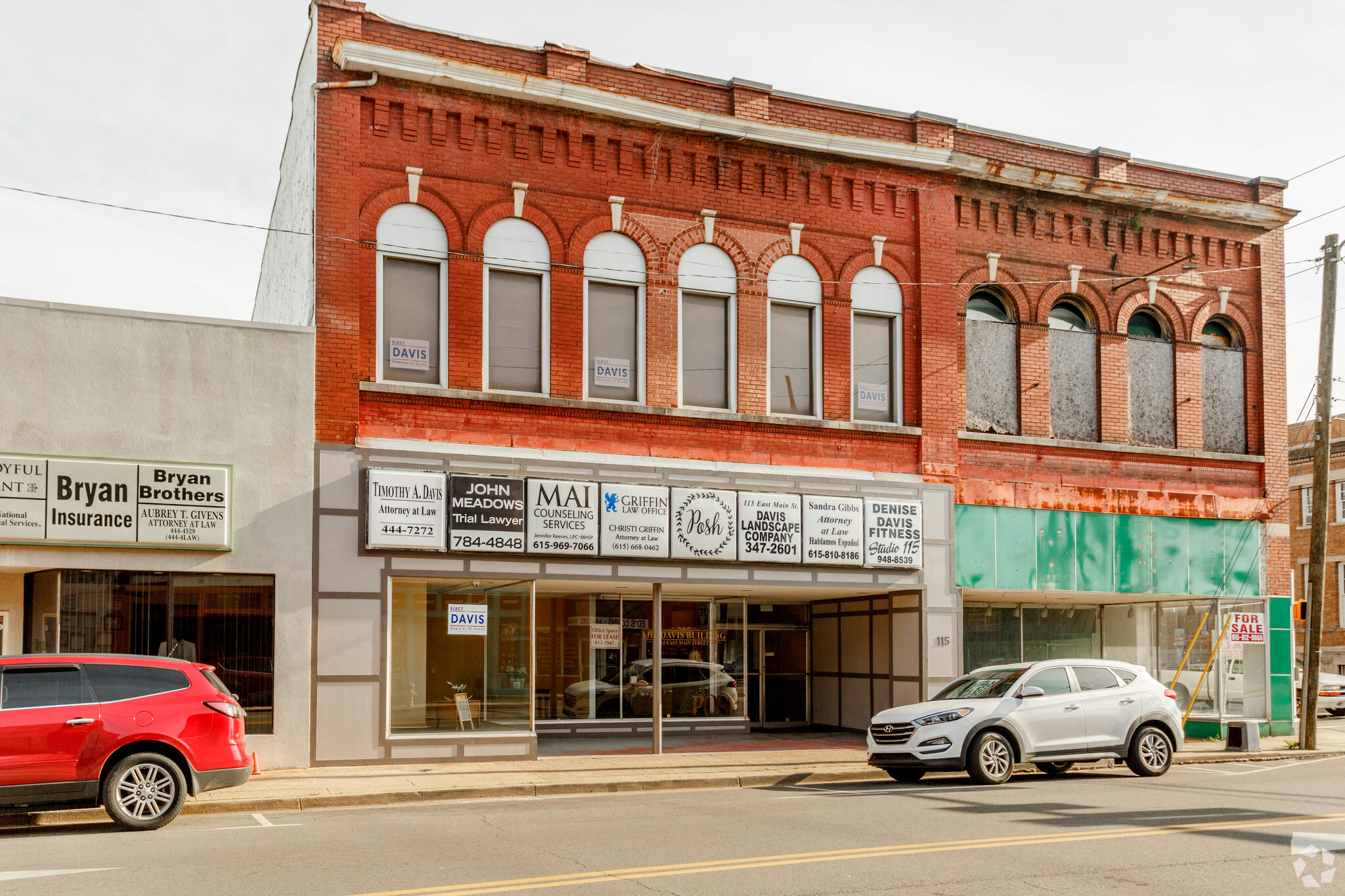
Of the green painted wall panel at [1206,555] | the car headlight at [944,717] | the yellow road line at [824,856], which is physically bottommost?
the yellow road line at [824,856]

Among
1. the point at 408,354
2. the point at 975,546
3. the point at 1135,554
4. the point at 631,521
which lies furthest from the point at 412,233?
the point at 1135,554

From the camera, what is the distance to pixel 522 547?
17.1 meters

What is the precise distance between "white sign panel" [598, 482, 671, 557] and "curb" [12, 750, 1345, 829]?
11.6 feet

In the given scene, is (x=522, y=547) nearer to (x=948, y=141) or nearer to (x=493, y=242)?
(x=493, y=242)

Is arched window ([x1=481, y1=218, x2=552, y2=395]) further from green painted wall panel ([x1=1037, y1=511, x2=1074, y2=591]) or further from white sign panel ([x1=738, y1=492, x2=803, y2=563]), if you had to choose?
green painted wall panel ([x1=1037, y1=511, x2=1074, y2=591])

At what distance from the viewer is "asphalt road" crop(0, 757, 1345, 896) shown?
8711mm

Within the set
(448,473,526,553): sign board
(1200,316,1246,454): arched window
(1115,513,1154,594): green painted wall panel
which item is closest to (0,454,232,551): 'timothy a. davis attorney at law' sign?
(448,473,526,553): sign board

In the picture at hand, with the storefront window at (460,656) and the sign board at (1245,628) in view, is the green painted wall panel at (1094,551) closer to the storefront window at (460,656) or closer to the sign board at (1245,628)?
the sign board at (1245,628)

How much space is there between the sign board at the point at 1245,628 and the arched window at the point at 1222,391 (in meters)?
3.07

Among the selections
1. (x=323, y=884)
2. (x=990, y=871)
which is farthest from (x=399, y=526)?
(x=990, y=871)

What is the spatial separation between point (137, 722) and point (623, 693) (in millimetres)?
9981

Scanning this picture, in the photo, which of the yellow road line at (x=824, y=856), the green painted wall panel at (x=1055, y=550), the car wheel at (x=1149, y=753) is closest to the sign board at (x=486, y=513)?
the yellow road line at (x=824, y=856)

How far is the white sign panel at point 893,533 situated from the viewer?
19.5 m

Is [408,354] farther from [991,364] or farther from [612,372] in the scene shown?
[991,364]
